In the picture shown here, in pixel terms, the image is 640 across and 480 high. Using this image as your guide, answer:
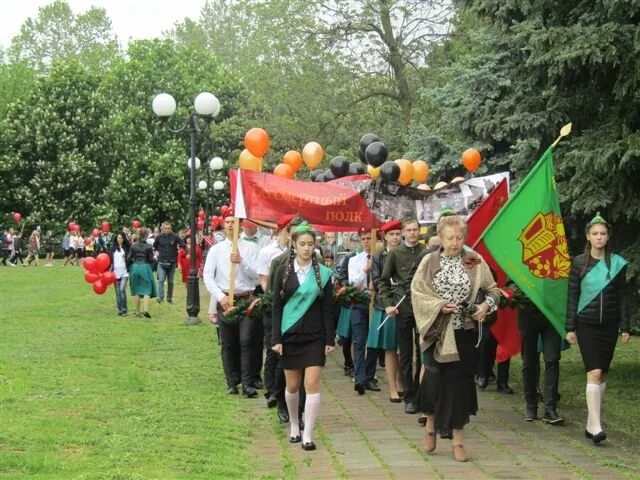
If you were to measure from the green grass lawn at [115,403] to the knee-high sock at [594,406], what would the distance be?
296cm

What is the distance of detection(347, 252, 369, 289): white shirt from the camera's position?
12703 millimetres

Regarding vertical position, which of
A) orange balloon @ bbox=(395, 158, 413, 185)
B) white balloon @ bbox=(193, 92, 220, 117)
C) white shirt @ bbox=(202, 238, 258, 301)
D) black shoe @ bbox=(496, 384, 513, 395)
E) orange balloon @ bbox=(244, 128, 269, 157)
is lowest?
black shoe @ bbox=(496, 384, 513, 395)

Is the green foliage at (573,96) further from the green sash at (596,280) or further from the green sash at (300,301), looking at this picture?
the green sash at (300,301)

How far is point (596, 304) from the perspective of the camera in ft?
30.7

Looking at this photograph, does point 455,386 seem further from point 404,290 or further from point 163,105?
point 163,105

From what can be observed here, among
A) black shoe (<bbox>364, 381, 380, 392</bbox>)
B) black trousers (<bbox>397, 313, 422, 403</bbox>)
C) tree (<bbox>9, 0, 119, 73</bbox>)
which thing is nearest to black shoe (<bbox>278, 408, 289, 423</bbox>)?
black trousers (<bbox>397, 313, 422, 403</bbox>)

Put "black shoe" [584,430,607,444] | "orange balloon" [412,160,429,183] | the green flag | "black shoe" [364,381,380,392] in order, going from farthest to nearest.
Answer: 1. "orange balloon" [412,160,429,183]
2. "black shoe" [364,381,380,392]
3. the green flag
4. "black shoe" [584,430,607,444]

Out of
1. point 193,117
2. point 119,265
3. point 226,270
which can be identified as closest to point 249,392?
point 226,270

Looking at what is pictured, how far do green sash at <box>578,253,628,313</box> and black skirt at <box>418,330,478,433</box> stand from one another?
1391 mm

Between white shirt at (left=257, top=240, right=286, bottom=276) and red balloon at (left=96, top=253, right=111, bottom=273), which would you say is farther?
red balloon at (left=96, top=253, right=111, bottom=273)

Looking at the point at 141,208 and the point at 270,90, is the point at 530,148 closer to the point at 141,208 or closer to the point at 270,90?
the point at 270,90

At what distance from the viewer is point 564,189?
38.1ft

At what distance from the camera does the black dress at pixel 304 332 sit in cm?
898

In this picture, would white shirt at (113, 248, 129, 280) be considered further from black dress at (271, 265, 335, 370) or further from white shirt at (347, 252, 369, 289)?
black dress at (271, 265, 335, 370)
